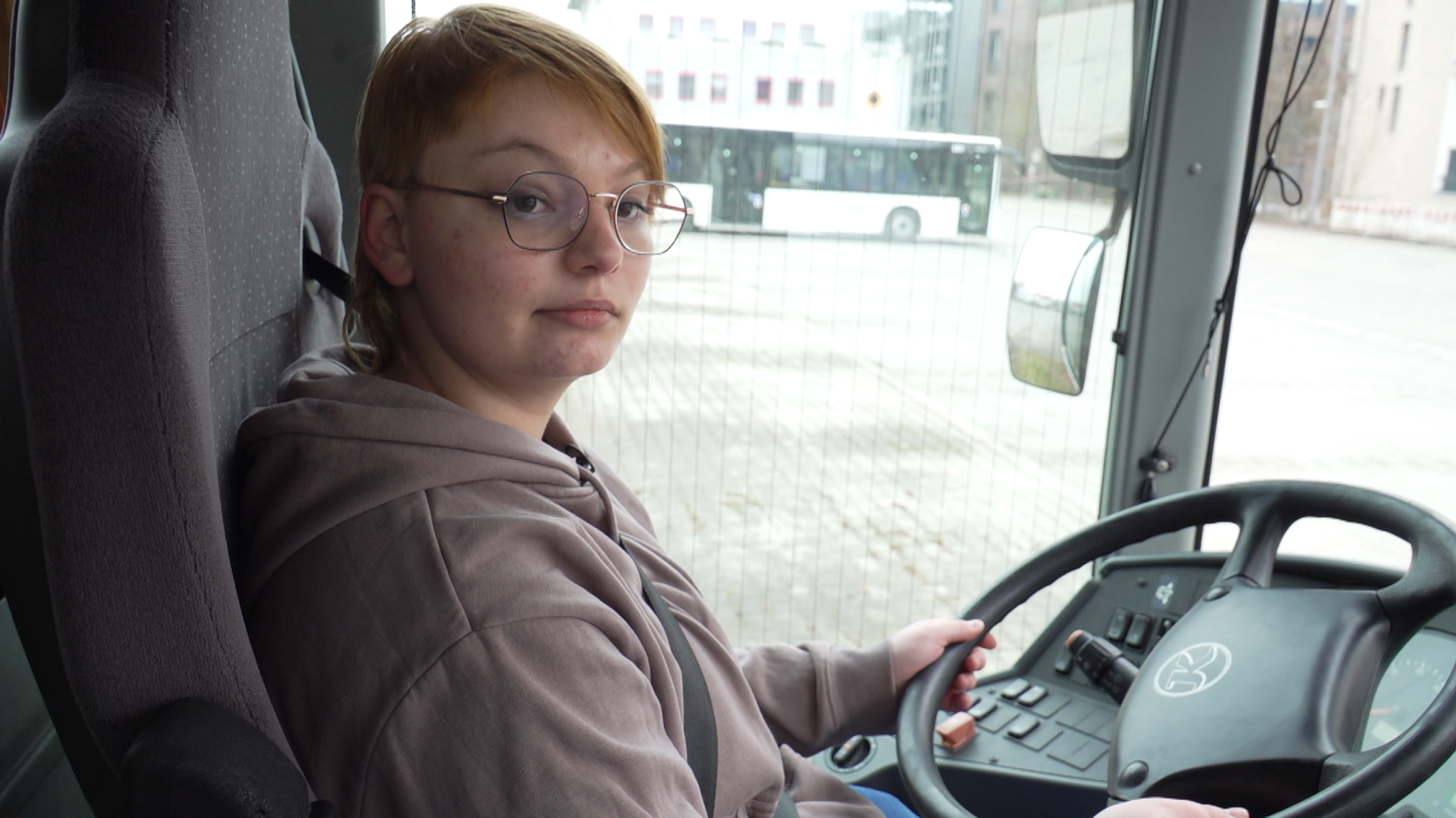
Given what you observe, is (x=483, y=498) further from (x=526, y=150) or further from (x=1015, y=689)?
(x=1015, y=689)

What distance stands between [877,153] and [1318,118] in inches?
26.1

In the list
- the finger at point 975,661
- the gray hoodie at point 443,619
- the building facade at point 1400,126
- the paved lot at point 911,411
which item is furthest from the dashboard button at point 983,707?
the building facade at point 1400,126

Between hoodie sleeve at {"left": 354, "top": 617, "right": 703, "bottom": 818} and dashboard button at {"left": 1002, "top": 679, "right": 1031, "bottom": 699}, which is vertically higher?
hoodie sleeve at {"left": 354, "top": 617, "right": 703, "bottom": 818}

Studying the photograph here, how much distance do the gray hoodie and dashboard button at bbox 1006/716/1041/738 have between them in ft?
2.25

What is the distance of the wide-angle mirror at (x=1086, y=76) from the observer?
1.68m

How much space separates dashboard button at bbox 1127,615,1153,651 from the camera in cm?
137

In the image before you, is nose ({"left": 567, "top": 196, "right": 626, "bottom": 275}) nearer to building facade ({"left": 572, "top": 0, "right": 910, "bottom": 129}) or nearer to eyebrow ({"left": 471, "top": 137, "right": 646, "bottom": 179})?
eyebrow ({"left": 471, "top": 137, "right": 646, "bottom": 179})

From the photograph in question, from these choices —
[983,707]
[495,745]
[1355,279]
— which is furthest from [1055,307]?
[495,745]

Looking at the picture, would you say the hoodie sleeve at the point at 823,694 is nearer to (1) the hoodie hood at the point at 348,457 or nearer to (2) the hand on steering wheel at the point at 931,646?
(2) the hand on steering wheel at the point at 931,646

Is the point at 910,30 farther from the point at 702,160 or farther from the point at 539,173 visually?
the point at 539,173

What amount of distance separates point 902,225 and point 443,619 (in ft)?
3.96

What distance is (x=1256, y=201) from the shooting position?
1655 millimetres

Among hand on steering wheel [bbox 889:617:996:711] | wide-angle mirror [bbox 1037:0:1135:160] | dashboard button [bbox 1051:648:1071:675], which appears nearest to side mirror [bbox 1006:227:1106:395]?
wide-angle mirror [bbox 1037:0:1135:160]

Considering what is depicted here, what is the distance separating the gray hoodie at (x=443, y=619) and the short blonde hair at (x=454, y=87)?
0.35 ft
